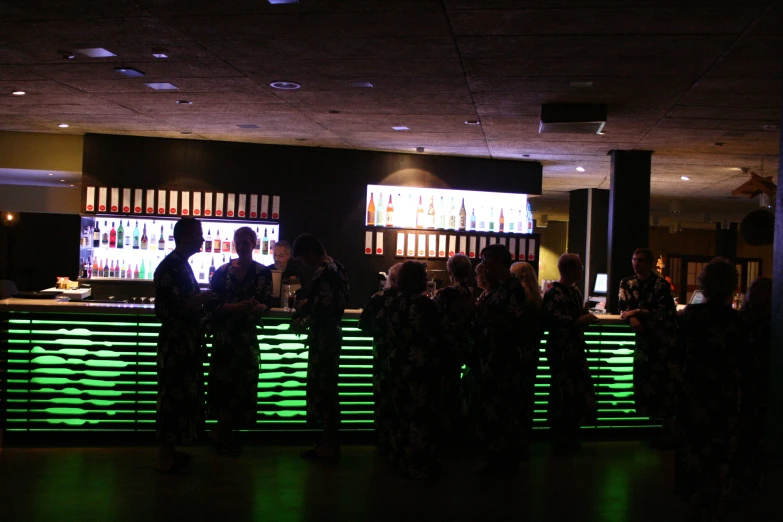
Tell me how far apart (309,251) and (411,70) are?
1582mm

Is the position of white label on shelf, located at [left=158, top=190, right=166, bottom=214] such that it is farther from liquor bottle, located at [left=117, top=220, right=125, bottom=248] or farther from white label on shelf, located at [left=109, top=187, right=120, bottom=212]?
liquor bottle, located at [left=117, top=220, right=125, bottom=248]

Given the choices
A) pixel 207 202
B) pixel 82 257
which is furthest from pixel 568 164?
pixel 82 257

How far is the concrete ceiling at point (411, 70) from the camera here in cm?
414

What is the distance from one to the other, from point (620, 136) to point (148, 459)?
5.70m

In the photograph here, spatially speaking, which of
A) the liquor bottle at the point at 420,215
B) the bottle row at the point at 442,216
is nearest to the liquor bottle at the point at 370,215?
the bottle row at the point at 442,216

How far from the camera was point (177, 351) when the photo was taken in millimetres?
4574

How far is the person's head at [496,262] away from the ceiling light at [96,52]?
3.02m

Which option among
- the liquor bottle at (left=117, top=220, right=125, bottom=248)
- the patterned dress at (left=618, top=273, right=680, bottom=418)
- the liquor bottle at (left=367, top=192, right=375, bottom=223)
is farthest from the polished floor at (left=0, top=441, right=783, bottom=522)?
the liquor bottle at (left=367, top=192, right=375, bottom=223)

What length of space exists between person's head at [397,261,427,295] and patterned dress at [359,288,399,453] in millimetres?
135

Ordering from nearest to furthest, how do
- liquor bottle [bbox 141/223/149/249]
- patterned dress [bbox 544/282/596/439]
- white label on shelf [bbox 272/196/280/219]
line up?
patterned dress [bbox 544/282/596/439]
liquor bottle [bbox 141/223/149/249]
white label on shelf [bbox 272/196/280/219]

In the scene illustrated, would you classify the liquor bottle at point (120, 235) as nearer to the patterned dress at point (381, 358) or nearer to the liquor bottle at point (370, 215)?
the liquor bottle at point (370, 215)

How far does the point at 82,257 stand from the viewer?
9117 millimetres

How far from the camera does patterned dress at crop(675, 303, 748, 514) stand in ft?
12.5

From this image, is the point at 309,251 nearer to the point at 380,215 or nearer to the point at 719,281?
the point at 719,281
